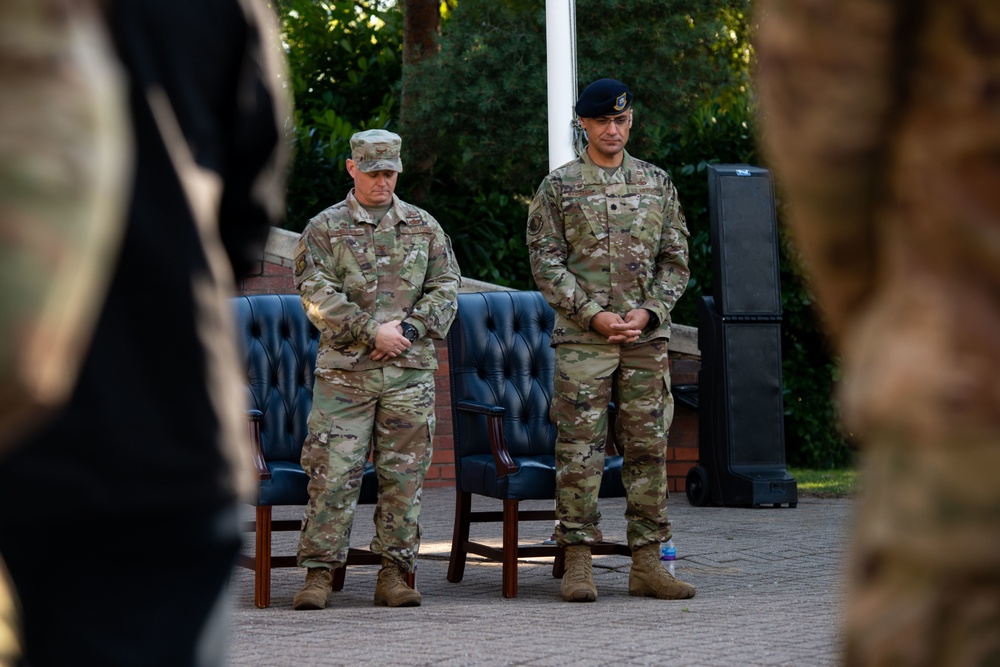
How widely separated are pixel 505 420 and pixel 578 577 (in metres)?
0.95

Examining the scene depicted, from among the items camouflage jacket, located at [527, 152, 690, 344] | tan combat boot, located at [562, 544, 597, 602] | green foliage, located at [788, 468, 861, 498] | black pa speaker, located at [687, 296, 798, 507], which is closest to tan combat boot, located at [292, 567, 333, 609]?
tan combat boot, located at [562, 544, 597, 602]

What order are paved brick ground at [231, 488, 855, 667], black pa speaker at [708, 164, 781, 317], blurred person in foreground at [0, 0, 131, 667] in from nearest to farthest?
blurred person in foreground at [0, 0, 131, 667] → paved brick ground at [231, 488, 855, 667] → black pa speaker at [708, 164, 781, 317]

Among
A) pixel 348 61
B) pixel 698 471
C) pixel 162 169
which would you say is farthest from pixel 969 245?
pixel 348 61

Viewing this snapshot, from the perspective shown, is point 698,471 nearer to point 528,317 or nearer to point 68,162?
point 528,317

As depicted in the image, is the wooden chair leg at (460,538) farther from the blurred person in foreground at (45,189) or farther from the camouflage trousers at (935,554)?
the blurred person in foreground at (45,189)

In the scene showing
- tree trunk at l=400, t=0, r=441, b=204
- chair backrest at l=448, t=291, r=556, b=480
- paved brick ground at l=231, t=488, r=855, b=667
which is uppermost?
tree trunk at l=400, t=0, r=441, b=204

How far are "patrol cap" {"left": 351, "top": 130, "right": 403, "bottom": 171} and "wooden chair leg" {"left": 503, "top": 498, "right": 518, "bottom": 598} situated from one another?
1.50 metres

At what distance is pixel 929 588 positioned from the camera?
1360 mm

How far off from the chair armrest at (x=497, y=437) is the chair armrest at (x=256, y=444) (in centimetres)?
95

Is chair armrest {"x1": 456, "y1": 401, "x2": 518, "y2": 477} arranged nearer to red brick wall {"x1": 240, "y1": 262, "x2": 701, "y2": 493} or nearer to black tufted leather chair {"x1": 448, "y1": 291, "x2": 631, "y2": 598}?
black tufted leather chair {"x1": 448, "y1": 291, "x2": 631, "y2": 598}

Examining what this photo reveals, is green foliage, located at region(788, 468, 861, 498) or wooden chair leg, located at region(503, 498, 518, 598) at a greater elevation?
green foliage, located at region(788, 468, 861, 498)

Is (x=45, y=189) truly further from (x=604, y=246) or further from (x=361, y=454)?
(x=604, y=246)

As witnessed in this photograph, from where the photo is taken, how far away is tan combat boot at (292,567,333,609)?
5.99m

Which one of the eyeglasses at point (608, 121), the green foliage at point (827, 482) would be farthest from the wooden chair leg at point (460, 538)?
the green foliage at point (827, 482)
